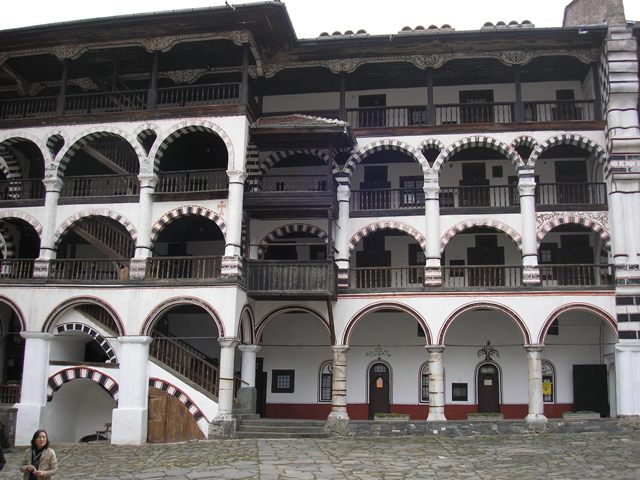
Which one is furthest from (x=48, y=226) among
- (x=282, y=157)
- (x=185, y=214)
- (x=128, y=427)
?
(x=282, y=157)

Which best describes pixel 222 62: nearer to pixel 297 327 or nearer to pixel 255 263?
pixel 255 263

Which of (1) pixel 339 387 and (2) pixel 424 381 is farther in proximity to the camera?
(2) pixel 424 381

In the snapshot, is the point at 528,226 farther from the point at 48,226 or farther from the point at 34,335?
the point at 34,335

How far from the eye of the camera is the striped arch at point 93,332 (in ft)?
64.3

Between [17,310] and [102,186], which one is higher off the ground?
[102,186]

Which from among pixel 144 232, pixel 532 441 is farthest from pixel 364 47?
pixel 532 441

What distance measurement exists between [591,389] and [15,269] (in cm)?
1757

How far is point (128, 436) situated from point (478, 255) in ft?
38.2

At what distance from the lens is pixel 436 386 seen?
19891 mm

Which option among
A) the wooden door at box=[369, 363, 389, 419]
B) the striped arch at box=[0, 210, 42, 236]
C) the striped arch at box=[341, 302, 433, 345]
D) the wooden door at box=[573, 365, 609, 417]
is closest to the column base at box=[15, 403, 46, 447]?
the striped arch at box=[0, 210, 42, 236]

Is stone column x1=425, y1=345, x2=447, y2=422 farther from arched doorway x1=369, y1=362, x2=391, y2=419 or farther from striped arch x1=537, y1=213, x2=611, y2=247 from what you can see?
striped arch x1=537, y1=213, x2=611, y2=247

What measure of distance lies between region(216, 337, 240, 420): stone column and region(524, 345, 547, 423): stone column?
7.94m

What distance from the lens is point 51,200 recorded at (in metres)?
21.0

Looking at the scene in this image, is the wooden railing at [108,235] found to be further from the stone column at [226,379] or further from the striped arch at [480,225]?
the striped arch at [480,225]
